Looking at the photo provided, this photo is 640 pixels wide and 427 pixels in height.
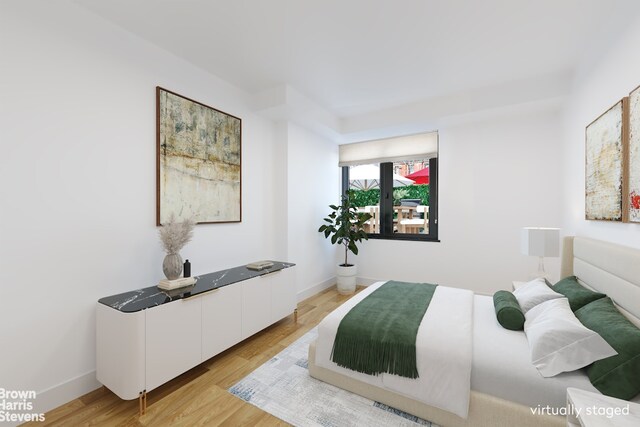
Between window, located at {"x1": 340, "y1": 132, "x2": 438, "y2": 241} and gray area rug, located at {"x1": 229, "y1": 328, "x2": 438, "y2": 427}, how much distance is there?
2.90m

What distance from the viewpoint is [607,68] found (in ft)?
7.00

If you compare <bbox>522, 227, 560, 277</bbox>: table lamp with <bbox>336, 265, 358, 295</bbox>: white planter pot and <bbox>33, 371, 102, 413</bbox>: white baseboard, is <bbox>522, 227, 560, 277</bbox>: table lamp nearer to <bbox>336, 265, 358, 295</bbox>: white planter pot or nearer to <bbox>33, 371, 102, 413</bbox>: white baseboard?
<bbox>336, 265, 358, 295</bbox>: white planter pot

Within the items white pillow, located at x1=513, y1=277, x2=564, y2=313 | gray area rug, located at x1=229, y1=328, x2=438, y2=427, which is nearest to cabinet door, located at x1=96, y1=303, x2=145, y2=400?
→ gray area rug, located at x1=229, y1=328, x2=438, y2=427

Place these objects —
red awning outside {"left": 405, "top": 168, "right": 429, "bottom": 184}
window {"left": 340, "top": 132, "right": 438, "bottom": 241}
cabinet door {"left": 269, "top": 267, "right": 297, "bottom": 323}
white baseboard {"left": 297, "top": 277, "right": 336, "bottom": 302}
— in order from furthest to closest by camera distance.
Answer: red awning outside {"left": 405, "top": 168, "right": 429, "bottom": 184} → window {"left": 340, "top": 132, "right": 438, "bottom": 241} → white baseboard {"left": 297, "top": 277, "right": 336, "bottom": 302} → cabinet door {"left": 269, "top": 267, "right": 297, "bottom": 323}

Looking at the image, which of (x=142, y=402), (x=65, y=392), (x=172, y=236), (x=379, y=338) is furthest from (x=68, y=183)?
(x=379, y=338)

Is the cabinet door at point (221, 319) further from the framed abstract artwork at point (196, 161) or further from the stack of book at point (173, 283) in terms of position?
the framed abstract artwork at point (196, 161)

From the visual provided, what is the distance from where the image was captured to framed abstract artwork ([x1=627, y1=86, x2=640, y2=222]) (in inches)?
66.8

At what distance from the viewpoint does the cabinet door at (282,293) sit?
2.94 m

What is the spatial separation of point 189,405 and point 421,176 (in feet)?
13.5

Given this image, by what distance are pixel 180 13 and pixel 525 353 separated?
330cm

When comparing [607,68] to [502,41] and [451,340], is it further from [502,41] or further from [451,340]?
[451,340]

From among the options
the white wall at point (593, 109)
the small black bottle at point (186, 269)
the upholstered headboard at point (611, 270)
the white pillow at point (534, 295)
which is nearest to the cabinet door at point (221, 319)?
the small black bottle at point (186, 269)

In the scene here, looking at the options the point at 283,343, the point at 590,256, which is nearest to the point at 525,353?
the point at 590,256

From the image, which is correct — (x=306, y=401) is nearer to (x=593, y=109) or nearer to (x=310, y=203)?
(x=310, y=203)
